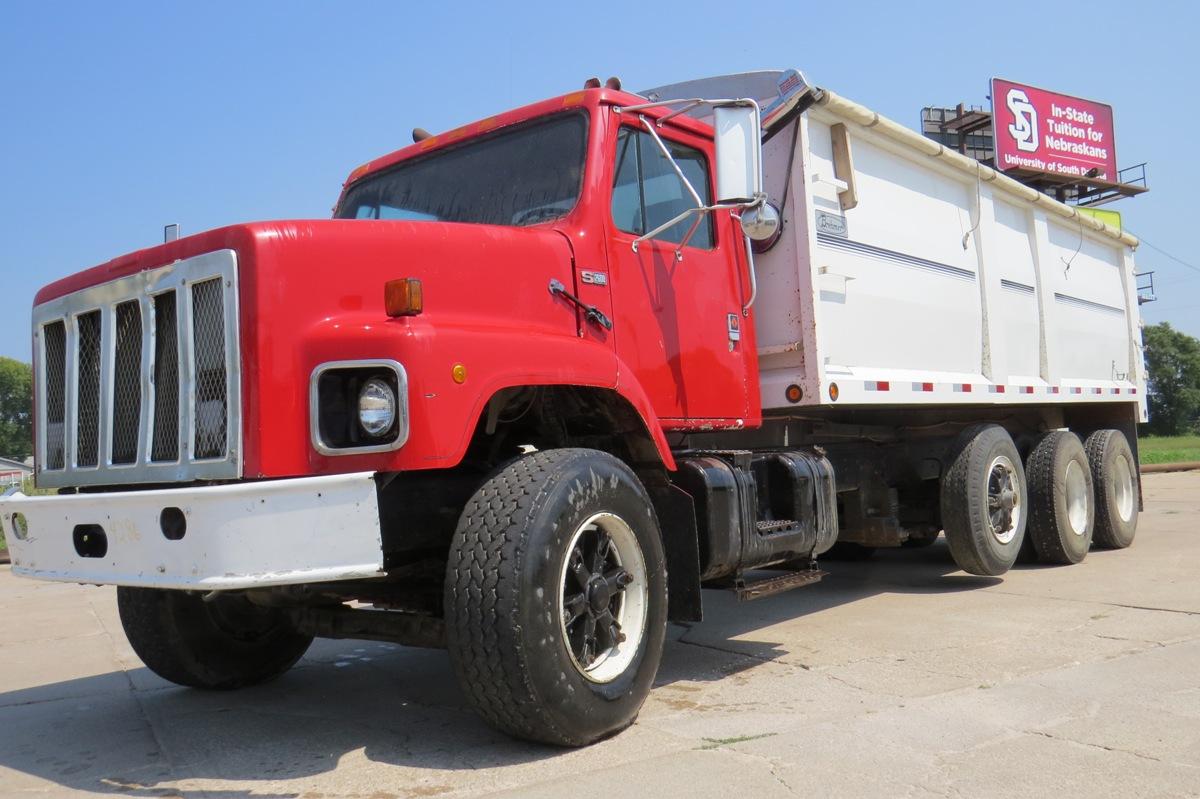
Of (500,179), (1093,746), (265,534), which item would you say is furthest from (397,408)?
(1093,746)

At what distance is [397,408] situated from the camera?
3.45m

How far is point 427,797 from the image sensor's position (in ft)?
10.9

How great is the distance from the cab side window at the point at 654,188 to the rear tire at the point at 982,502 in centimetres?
296

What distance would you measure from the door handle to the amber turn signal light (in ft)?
2.57

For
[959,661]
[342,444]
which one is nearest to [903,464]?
[959,661]

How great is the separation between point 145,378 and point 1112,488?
8.35 m

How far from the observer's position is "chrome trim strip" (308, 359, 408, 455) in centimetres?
342

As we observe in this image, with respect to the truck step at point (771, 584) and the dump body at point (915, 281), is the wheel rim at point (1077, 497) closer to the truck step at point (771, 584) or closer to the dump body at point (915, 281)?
the dump body at point (915, 281)

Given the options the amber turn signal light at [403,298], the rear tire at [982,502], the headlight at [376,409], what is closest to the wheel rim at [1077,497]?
the rear tire at [982,502]

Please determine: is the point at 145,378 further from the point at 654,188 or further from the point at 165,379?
the point at 654,188

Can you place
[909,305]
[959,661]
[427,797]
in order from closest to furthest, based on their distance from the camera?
[427,797] < [959,661] < [909,305]

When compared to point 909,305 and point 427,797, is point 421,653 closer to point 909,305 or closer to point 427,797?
point 427,797

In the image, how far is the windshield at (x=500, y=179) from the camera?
15.3ft

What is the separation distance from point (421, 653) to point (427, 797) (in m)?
2.65
